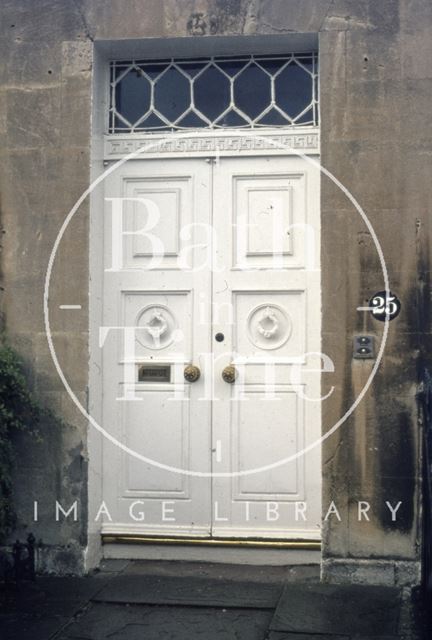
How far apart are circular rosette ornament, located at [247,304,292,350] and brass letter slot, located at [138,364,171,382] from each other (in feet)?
2.12

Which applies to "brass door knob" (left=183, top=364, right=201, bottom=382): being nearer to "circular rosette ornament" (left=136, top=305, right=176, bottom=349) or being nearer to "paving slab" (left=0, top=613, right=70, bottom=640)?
"circular rosette ornament" (left=136, top=305, right=176, bottom=349)

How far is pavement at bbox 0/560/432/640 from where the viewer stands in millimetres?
4949

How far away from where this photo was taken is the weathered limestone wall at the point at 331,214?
5762mm

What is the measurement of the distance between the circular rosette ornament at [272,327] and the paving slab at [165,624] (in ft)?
5.97

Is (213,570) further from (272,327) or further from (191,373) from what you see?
(272,327)

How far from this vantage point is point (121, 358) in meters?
6.38

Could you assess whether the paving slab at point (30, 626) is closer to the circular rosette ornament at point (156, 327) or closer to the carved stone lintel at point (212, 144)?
the circular rosette ornament at point (156, 327)

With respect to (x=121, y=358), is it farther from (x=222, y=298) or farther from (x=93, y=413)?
(x=222, y=298)

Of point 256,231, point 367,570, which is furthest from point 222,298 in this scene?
point 367,570

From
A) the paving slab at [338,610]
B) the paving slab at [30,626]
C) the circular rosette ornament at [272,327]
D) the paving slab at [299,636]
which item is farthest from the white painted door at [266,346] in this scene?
the paving slab at [30,626]

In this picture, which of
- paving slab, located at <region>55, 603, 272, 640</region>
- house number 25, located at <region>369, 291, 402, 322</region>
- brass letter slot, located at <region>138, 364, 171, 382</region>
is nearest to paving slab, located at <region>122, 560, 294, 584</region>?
paving slab, located at <region>55, 603, 272, 640</region>

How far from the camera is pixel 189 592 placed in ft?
18.5

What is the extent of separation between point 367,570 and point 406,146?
273cm

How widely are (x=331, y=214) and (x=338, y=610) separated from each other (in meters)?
2.47
